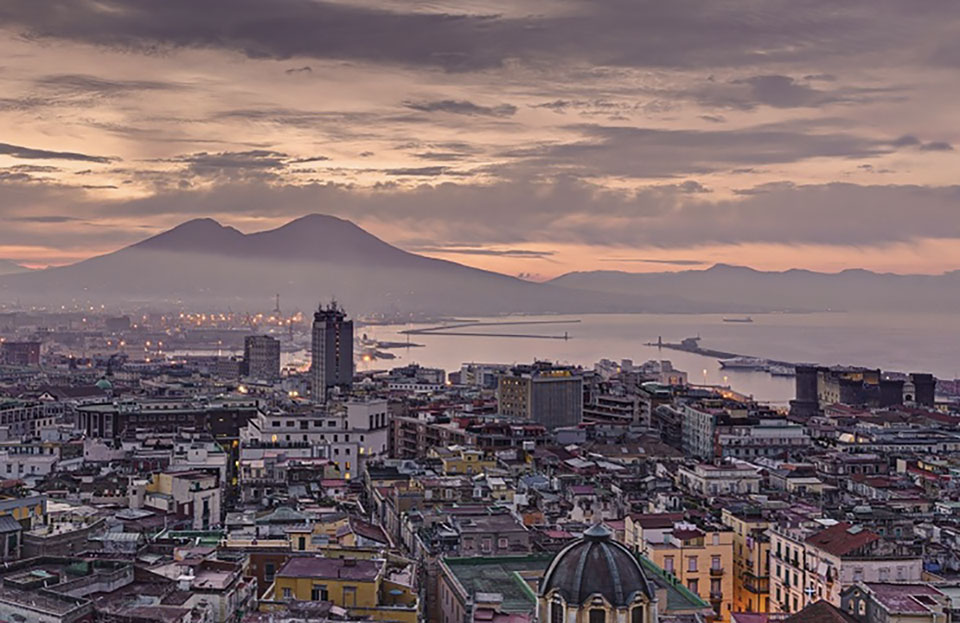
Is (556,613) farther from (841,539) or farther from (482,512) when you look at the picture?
(482,512)

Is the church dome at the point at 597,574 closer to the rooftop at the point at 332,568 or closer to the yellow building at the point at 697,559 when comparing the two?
the rooftop at the point at 332,568

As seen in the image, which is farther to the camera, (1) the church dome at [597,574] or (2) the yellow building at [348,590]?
(2) the yellow building at [348,590]

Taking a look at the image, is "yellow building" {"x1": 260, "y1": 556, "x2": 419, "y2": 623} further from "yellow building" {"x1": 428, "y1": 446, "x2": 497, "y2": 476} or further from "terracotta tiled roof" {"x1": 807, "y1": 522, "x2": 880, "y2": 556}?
"yellow building" {"x1": 428, "y1": 446, "x2": 497, "y2": 476}

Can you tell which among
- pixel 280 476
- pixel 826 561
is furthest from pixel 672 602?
pixel 280 476

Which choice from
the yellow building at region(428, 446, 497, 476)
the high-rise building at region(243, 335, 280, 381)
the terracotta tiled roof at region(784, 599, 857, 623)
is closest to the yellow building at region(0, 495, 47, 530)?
the terracotta tiled roof at region(784, 599, 857, 623)

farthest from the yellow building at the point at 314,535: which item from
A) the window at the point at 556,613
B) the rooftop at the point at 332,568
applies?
the window at the point at 556,613

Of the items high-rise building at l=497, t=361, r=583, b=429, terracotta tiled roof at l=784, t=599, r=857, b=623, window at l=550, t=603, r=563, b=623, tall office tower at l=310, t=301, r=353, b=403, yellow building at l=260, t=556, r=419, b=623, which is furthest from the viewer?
tall office tower at l=310, t=301, r=353, b=403

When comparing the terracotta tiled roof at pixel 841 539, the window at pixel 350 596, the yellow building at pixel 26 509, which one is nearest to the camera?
the window at pixel 350 596
